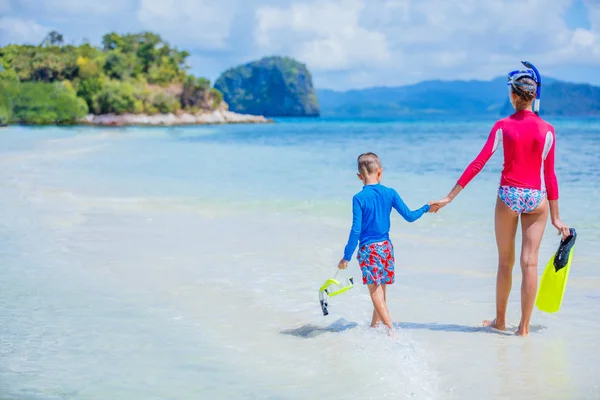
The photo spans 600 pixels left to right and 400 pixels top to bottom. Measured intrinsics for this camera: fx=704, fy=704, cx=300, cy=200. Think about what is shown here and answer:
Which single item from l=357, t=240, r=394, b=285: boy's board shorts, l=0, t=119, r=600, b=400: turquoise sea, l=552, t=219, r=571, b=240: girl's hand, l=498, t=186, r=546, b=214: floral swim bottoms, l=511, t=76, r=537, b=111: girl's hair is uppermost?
l=511, t=76, r=537, b=111: girl's hair

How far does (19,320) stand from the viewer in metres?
4.95

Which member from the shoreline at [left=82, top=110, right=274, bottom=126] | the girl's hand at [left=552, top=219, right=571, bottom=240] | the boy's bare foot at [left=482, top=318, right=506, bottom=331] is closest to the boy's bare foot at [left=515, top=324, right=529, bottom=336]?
the boy's bare foot at [left=482, top=318, right=506, bottom=331]

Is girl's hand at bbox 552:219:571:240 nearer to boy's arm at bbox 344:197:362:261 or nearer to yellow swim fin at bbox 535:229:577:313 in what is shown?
yellow swim fin at bbox 535:229:577:313

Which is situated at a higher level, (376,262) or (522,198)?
(522,198)

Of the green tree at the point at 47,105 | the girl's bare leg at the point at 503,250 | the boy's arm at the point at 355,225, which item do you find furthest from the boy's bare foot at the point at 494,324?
the green tree at the point at 47,105

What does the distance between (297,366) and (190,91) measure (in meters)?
118

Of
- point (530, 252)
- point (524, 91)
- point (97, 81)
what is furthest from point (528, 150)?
point (97, 81)

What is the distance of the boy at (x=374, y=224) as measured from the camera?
14.3 feet

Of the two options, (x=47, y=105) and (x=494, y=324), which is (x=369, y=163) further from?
(x=47, y=105)

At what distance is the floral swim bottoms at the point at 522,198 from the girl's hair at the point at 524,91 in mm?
542

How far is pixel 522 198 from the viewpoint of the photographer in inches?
176

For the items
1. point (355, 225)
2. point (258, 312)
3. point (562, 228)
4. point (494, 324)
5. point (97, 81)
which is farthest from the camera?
point (97, 81)

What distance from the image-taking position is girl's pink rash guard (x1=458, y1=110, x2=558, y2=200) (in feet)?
14.5

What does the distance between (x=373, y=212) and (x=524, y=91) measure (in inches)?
48.9
